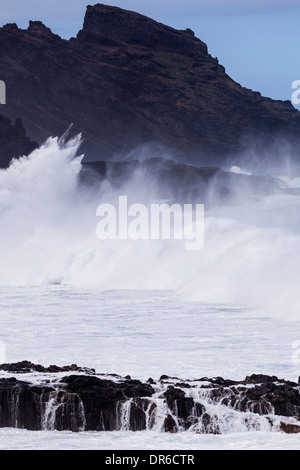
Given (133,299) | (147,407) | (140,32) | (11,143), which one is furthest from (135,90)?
(147,407)

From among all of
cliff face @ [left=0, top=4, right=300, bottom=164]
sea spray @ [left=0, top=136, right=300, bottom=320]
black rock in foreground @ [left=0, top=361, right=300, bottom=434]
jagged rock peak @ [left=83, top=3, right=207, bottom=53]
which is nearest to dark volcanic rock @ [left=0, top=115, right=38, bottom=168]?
sea spray @ [left=0, top=136, right=300, bottom=320]

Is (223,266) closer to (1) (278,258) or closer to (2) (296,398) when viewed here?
(1) (278,258)

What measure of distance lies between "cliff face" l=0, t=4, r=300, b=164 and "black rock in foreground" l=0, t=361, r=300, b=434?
13805 centimetres

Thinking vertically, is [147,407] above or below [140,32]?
below

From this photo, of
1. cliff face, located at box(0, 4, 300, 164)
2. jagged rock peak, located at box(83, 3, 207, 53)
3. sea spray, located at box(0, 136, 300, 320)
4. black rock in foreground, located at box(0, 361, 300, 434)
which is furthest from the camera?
jagged rock peak, located at box(83, 3, 207, 53)

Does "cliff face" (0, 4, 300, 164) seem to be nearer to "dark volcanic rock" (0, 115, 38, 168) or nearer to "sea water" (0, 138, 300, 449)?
"dark volcanic rock" (0, 115, 38, 168)

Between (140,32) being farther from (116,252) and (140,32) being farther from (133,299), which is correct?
(133,299)

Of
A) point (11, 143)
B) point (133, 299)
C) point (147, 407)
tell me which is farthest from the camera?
point (11, 143)

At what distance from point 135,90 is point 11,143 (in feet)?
274

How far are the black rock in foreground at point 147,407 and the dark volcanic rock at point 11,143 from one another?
64361 mm

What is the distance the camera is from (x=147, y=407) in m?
17.1

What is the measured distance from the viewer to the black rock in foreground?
1688 centimetres

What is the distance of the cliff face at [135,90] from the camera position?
158 metres

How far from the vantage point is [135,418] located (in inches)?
670
